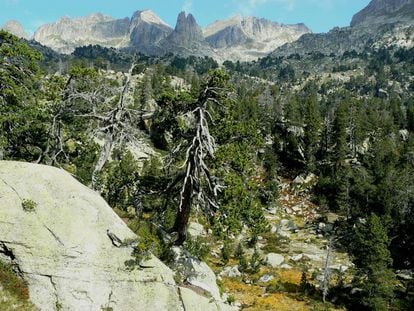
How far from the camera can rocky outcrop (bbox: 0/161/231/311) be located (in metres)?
18.3

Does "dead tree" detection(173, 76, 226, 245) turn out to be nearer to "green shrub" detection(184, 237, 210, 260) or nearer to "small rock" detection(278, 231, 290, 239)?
"green shrub" detection(184, 237, 210, 260)

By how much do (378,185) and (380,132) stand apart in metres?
36.9

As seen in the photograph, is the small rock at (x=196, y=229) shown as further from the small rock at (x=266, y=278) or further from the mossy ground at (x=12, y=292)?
the mossy ground at (x=12, y=292)

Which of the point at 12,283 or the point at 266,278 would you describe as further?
the point at 266,278

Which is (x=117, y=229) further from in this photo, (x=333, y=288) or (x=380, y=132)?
(x=380, y=132)

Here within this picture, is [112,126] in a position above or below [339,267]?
above

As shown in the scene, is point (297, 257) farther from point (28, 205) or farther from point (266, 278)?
point (28, 205)

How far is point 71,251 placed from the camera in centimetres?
1880

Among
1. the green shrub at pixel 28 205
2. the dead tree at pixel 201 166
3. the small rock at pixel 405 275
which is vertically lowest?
the small rock at pixel 405 275

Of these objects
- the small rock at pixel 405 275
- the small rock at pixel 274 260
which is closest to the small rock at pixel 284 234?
the small rock at pixel 274 260

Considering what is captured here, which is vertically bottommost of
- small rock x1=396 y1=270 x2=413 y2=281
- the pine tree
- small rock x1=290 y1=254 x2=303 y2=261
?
small rock x1=290 y1=254 x2=303 y2=261

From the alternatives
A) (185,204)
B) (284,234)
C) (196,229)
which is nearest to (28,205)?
(185,204)

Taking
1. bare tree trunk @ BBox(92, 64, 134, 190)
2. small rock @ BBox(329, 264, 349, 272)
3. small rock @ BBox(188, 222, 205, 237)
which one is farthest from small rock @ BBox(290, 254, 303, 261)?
bare tree trunk @ BBox(92, 64, 134, 190)

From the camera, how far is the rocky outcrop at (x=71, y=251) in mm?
18297
